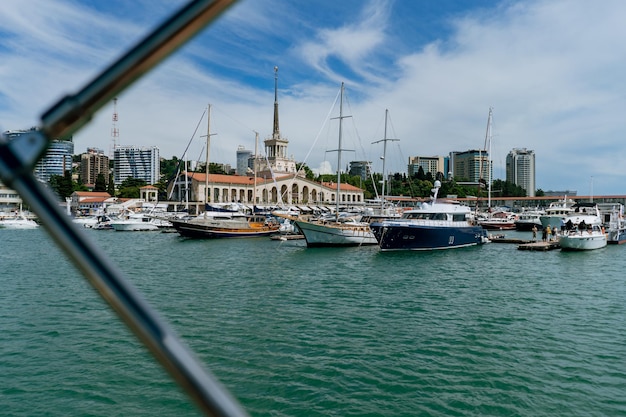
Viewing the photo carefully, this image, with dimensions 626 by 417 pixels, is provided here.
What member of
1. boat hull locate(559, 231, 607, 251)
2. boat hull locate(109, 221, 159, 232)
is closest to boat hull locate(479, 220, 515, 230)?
boat hull locate(559, 231, 607, 251)

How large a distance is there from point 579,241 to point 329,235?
1818 centimetres

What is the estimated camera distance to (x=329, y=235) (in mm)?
35438

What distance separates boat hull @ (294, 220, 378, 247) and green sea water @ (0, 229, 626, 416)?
13.2 m

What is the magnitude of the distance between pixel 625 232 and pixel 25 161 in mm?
47093

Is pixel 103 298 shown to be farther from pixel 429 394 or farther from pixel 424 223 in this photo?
pixel 424 223

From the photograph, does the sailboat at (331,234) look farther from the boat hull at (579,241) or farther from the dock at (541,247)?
the boat hull at (579,241)

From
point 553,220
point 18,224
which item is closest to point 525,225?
point 553,220

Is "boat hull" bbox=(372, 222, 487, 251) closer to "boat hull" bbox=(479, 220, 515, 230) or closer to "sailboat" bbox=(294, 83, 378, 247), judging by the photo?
"sailboat" bbox=(294, 83, 378, 247)

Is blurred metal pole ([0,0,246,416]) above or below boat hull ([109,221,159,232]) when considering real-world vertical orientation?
above

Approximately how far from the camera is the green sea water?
26.2 ft

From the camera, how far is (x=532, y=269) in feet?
79.7

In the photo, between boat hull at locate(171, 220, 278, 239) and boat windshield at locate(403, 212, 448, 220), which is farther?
boat hull at locate(171, 220, 278, 239)

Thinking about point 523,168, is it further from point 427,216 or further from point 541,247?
point 427,216

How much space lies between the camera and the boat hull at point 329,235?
116 ft
